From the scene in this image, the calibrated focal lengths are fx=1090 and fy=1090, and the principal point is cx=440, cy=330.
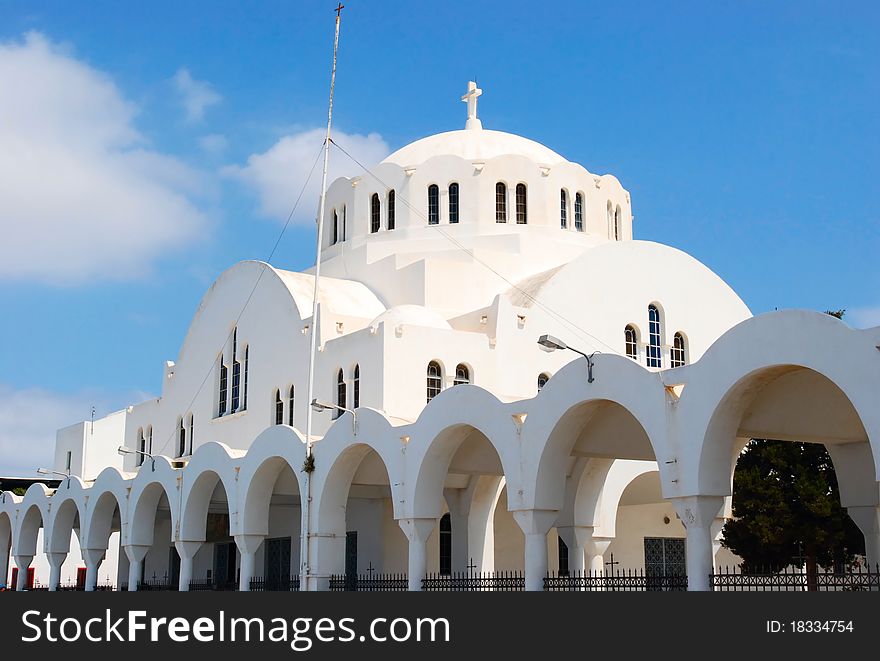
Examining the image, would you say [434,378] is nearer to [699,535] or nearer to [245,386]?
[245,386]

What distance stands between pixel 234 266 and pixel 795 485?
17.3m

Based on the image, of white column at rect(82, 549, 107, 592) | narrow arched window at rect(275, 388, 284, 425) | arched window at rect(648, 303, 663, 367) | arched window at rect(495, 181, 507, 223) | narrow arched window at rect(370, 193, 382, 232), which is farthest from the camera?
narrow arched window at rect(370, 193, 382, 232)

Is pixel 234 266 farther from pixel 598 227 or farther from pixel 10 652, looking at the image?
pixel 10 652

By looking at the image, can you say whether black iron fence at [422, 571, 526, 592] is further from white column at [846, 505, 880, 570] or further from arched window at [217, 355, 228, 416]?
arched window at [217, 355, 228, 416]

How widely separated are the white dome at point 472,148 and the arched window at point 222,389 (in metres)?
8.14

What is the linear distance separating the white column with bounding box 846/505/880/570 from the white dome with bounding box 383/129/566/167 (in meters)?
17.5

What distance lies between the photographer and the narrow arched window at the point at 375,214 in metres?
33.2

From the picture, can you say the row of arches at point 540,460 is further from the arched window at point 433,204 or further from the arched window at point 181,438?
the arched window at point 433,204

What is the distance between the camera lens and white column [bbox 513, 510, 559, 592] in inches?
685

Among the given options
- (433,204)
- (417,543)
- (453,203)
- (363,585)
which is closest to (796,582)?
(417,543)

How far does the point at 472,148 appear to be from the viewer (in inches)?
1328

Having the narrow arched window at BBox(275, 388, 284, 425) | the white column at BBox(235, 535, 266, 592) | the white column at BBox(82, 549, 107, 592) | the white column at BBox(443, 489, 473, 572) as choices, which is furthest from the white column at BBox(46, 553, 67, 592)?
the white column at BBox(443, 489, 473, 572)

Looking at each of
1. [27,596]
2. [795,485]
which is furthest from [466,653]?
[795,485]

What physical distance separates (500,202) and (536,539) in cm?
1622
